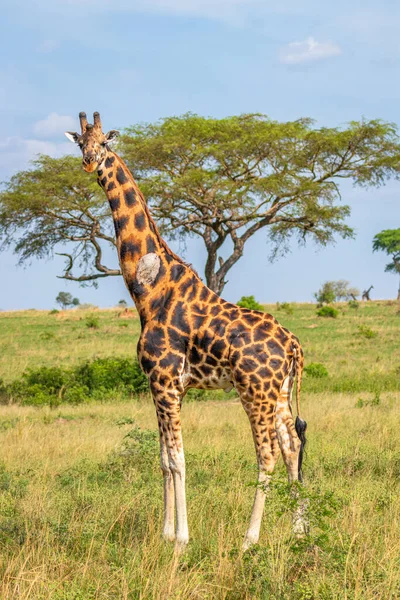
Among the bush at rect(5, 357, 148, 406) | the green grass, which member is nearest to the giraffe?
the bush at rect(5, 357, 148, 406)

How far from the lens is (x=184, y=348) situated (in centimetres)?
597

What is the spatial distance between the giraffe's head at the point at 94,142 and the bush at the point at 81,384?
1017 cm

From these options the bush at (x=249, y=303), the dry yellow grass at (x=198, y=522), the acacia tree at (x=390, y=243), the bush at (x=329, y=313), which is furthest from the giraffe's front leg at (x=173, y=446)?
the acacia tree at (x=390, y=243)

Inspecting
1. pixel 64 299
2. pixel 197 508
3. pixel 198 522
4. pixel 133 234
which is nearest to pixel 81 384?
pixel 197 508

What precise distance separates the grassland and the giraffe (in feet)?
1.14

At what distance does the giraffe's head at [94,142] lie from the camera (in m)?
6.23

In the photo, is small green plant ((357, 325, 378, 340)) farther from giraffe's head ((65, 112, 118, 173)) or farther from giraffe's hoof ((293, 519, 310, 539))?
giraffe's head ((65, 112, 118, 173))

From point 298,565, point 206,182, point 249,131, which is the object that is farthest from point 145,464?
point 249,131

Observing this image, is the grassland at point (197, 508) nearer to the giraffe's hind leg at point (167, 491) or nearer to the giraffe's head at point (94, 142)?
the giraffe's hind leg at point (167, 491)

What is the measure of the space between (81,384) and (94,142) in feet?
37.7

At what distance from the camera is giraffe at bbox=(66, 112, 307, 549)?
19.2 feet

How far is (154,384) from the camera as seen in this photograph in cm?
590

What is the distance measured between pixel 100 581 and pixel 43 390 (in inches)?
470

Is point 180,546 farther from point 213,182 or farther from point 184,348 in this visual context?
point 213,182
